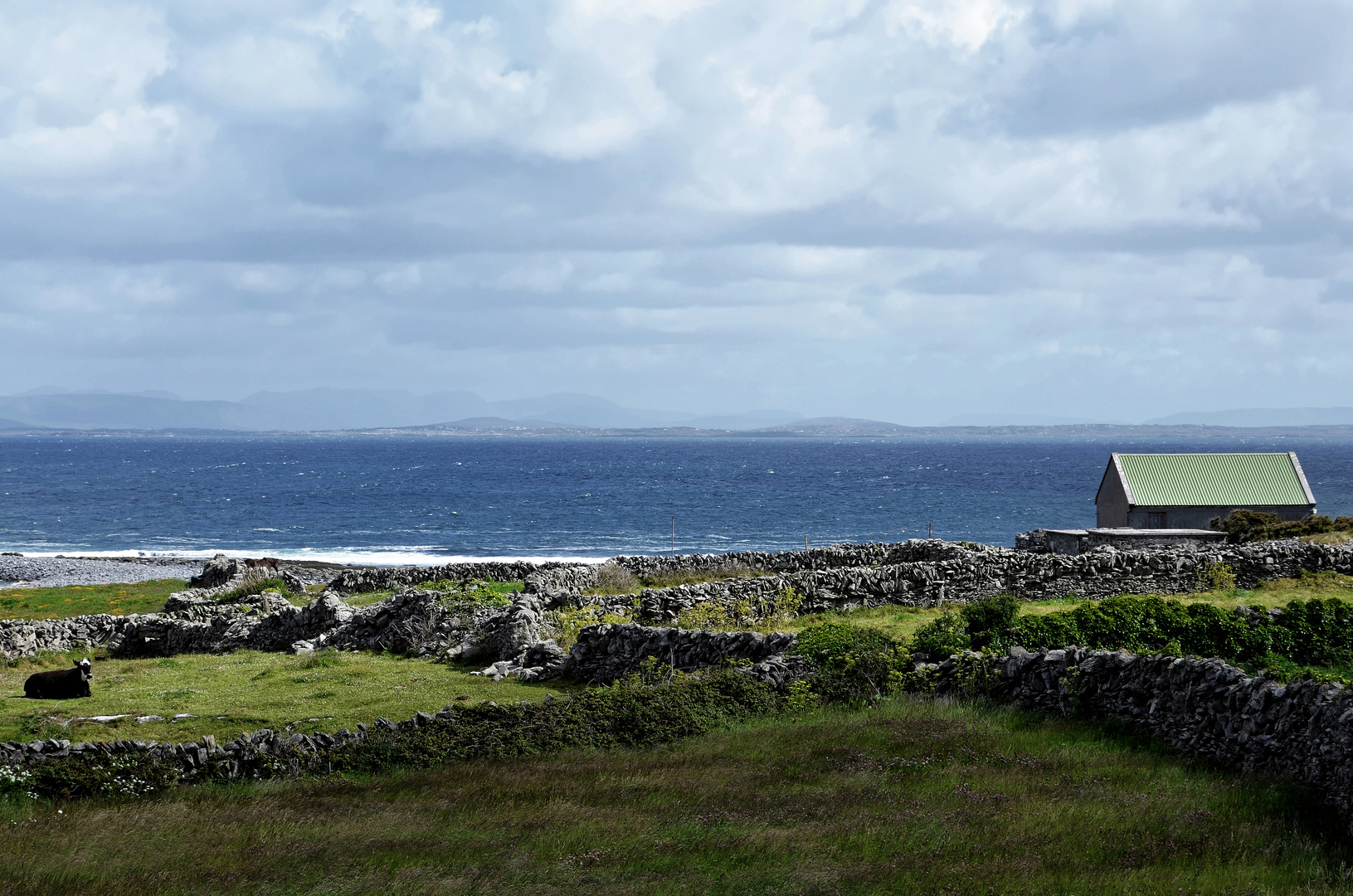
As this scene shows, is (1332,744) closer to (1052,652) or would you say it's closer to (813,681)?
(1052,652)

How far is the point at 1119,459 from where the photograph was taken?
51156 millimetres

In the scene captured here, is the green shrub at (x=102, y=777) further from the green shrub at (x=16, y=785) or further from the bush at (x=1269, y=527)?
the bush at (x=1269, y=527)

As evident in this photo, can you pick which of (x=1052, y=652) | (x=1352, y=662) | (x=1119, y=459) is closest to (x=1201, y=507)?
(x=1119, y=459)

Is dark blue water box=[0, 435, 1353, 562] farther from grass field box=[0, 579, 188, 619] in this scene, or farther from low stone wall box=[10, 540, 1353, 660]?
low stone wall box=[10, 540, 1353, 660]

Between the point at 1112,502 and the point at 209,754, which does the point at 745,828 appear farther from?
the point at 1112,502

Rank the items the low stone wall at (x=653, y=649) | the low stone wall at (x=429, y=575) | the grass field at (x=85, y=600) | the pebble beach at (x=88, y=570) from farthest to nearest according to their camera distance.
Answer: the pebble beach at (x=88, y=570)
the grass field at (x=85, y=600)
the low stone wall at (x=429, y=575)
the low stone wall at (x=653, y=649)

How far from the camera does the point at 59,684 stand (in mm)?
21641

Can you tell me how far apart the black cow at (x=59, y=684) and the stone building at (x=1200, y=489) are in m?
42.7

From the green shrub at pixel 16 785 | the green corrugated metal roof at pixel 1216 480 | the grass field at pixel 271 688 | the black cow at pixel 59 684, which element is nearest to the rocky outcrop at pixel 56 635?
the grass field at pixel 271 688

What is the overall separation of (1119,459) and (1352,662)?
36.0 m

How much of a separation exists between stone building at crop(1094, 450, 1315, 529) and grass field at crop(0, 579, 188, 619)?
141 feet

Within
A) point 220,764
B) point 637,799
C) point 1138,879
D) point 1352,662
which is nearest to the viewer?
point 1138,879

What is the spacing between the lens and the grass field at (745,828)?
372 inches

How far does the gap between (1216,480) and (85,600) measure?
5090 cm
